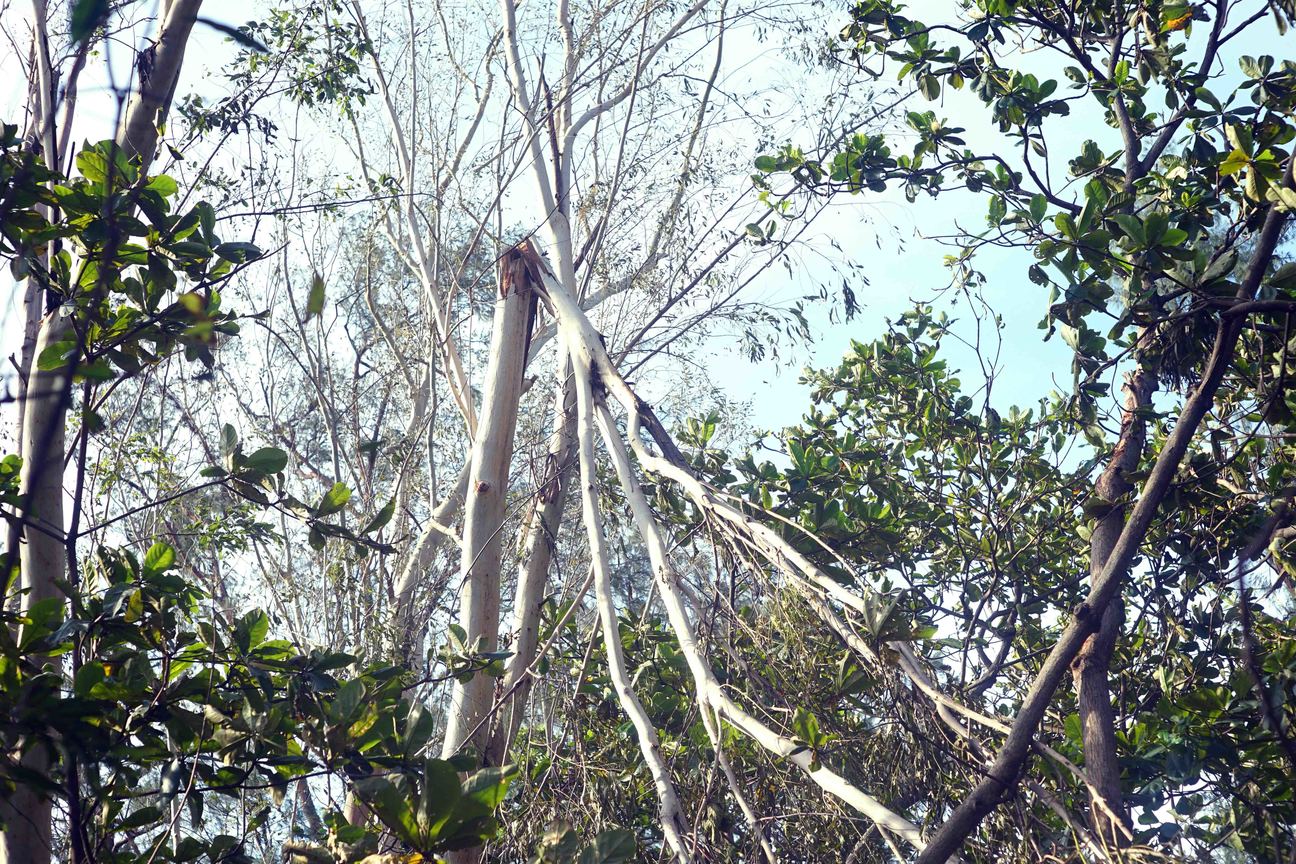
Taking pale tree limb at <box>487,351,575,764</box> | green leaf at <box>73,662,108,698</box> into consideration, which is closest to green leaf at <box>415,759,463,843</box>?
green leaf at <box>73,662,108,698</box>

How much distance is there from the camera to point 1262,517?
343 centimetres

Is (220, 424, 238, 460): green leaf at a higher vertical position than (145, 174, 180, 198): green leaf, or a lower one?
lower

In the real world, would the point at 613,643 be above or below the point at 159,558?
below

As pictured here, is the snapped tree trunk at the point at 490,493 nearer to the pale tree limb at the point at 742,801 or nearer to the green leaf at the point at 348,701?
the pale tree limb at the point at 742,801

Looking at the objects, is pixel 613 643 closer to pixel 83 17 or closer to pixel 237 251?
pixel 237 251

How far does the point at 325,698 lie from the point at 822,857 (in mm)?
1190

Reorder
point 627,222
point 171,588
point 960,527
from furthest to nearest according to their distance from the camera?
point 627,222 → point 960,527 → point 171,588

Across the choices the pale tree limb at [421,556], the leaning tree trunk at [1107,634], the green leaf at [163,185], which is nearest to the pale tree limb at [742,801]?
the leaning tree trunk at [1107,634]

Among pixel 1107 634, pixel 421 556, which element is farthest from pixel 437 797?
pixel 421 556

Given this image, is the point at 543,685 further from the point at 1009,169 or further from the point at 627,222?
the point at 627,222

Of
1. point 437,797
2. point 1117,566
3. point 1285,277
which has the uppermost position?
point 1285,277

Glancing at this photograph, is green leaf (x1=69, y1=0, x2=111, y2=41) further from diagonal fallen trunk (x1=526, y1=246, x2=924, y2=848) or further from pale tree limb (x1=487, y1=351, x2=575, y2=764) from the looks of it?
pale tree limb (x1=487, y1=351, x2=575, y2=764)

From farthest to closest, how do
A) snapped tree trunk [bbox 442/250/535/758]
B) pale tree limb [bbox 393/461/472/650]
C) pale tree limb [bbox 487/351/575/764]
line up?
pale tree limb [bbox 393/461/472/650] → pale tree limb [bbox 487/351/575/764] → snapped tree trunk [bbox 442/250/535/758]


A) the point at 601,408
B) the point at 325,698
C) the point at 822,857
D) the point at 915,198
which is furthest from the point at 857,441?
the point at 325,698
